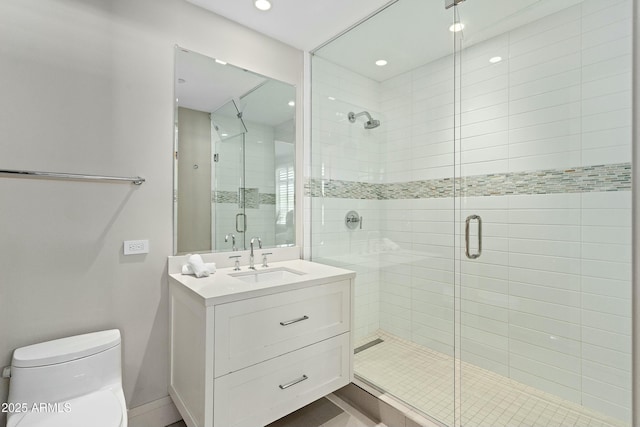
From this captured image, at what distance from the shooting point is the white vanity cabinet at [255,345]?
4.46 feet

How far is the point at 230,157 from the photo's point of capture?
207 cm

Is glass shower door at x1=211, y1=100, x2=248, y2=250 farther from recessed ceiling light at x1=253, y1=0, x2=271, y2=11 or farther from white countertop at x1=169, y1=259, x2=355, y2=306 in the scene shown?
recessed ceiling light at x1=253, y1=0, x2=271, y2=11

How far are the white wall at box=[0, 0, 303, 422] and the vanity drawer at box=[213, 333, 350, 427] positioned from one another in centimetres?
61

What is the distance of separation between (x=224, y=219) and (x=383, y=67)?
5.61ft

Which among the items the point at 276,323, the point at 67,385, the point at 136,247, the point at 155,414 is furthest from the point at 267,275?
the point at 67,385

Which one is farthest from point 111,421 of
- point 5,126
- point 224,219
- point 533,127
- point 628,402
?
point 533,127

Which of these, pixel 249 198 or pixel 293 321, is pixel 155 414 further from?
pixel 249 198

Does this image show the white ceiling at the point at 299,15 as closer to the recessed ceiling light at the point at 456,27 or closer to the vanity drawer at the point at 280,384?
the recessed ceiling light at the point at 456,27

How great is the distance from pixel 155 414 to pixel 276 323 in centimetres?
93

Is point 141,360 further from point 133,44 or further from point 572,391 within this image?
point 572,391

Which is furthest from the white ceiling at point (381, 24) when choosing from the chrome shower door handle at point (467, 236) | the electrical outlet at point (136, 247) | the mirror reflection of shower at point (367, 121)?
the electrical outlet at point (136, 247)

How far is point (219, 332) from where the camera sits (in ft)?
4.46

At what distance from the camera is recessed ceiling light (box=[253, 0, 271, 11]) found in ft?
6.11

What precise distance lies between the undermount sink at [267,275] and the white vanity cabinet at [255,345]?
0.09 metres
